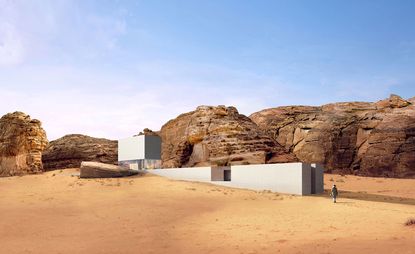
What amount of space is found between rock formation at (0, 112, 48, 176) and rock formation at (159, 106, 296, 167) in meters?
12.8

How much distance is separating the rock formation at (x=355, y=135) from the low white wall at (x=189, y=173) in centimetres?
2020

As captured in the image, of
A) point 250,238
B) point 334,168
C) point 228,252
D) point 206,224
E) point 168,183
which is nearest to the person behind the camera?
point 228,252

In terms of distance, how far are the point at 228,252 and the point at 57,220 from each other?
9021 mm

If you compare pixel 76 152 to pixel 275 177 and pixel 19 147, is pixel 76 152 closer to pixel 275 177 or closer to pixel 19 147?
pixel 19 147

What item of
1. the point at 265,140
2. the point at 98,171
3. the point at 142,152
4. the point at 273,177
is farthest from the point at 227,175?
the point at 98,171

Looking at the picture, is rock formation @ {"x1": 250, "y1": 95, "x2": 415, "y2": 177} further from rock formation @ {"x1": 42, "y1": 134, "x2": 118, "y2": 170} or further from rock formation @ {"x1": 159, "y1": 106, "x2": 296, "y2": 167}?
rock formation @ {"x1": 42, "y1": 134, "x2": 118, "y2": 170}

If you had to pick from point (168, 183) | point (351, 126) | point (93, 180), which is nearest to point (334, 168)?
point (351, 126)

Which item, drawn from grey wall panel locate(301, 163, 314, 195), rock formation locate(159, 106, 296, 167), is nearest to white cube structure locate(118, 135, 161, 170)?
rock formation locate(159, 106, 296, 167)

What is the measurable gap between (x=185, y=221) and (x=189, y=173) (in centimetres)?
1543

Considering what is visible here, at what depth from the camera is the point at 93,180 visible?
3014 centimetres

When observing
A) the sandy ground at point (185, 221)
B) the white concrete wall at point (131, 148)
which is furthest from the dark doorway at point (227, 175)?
the white concrete wall at point (131, 148)

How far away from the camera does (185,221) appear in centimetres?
1720

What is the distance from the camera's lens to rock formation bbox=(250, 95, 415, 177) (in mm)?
43031

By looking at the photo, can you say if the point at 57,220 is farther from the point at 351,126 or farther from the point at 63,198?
the point at 351,126
